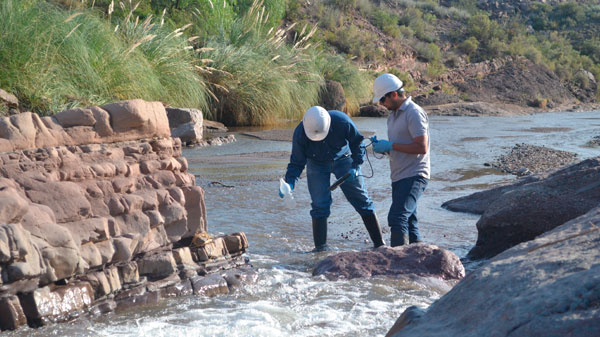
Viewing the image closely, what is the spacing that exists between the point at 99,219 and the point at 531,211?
377 cm

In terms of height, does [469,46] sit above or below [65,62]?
above

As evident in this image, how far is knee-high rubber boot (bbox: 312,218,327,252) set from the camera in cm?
648

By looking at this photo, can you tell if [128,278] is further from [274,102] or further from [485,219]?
[274,102]

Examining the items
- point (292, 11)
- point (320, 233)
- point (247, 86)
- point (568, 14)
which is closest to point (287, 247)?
point (320, 233)

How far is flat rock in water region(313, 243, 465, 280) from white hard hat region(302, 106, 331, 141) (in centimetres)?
109

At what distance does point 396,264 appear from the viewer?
5.59 metres

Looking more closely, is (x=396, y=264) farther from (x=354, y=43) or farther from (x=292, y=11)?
(x=292, y=11)

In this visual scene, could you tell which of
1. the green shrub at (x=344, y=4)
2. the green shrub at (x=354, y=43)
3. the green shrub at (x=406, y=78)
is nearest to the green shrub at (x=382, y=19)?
the green shrub at (x=344, y=4)

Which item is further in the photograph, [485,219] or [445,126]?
[445,126]

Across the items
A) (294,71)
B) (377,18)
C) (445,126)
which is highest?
(377,18)

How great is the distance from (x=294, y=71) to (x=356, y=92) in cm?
428

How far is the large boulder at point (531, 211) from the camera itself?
6098 millimetres

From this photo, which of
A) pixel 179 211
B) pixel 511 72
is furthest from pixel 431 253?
pixel 511 72

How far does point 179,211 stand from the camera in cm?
527
